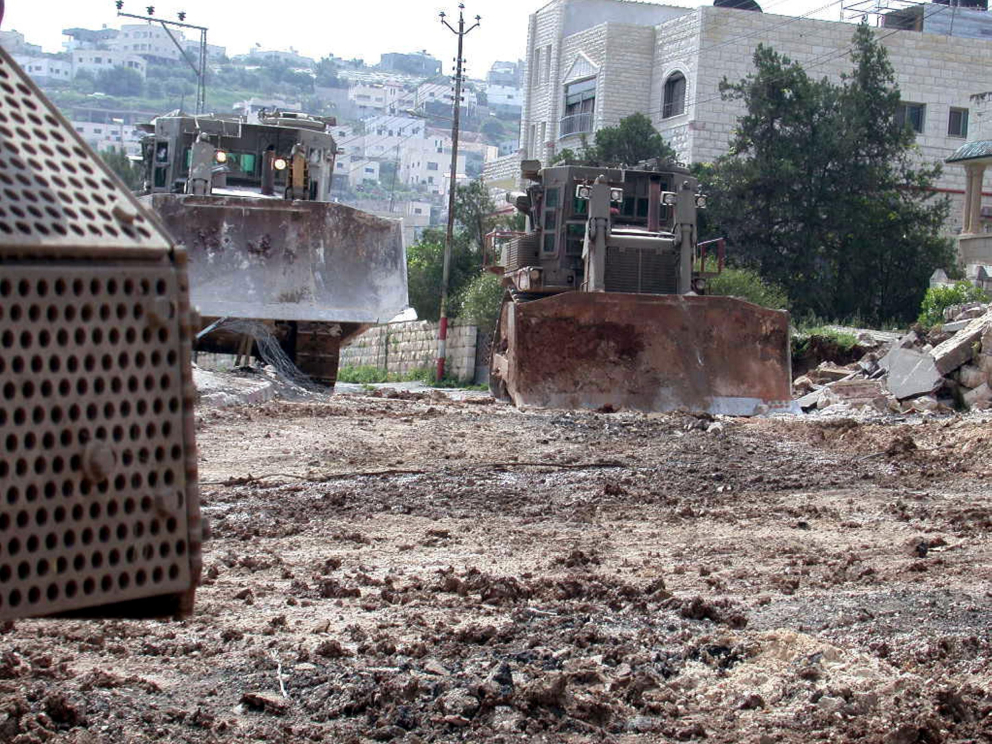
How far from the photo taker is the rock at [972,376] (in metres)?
16.4

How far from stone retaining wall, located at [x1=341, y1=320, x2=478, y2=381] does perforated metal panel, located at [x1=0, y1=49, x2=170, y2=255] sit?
2473 cm

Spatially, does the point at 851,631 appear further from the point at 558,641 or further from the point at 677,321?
the point at 677,321

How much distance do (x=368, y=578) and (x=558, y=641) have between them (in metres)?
1.12

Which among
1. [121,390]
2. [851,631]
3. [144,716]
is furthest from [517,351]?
[121,390]

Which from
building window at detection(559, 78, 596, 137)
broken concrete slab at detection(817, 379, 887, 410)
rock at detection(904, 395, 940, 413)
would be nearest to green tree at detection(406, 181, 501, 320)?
building window at detection(559, 78, 596, 137)

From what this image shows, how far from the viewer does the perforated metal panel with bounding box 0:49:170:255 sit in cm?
189

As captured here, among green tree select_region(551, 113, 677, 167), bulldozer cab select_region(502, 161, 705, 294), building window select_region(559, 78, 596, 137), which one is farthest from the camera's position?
building window select_region(559, 78, 596, 137)

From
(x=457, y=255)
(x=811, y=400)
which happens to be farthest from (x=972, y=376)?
(x=457, y=255)

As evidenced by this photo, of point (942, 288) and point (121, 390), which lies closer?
point (121, 390)

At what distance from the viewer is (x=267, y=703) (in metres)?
3.48

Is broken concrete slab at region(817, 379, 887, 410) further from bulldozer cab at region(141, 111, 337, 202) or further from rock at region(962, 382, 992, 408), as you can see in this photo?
bulldozer cab at region(141, 111, 337, 202)

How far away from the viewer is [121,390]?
75.2 inches

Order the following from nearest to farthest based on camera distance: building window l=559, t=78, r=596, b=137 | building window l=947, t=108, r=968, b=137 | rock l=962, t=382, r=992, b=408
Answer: rock l=962, t=382, r=992, b=408, building window l=947, t=108, r=968, b=137, building window l=559, t=78, r=596, b=137

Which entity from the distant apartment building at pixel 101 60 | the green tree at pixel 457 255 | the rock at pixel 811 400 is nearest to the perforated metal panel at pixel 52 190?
the rock at pixel 811 400
